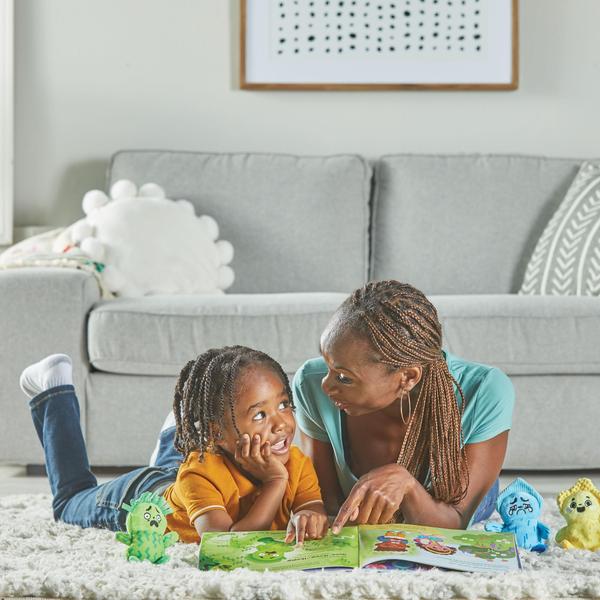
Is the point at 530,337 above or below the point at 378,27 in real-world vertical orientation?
below

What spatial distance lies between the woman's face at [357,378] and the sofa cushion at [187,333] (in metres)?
0.97

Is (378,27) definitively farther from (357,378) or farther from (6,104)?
(357,378)

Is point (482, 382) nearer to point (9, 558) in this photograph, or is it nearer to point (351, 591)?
point (351, 591)

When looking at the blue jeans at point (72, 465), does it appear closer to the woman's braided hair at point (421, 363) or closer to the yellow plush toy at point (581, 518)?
the woman's braided hair at point (421, 363)

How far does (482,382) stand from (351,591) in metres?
0.49

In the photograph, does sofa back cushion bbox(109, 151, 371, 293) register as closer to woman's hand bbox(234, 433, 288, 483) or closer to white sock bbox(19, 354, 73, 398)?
white sock bbox(19, 354, 73, 398)

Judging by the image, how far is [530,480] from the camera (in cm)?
247

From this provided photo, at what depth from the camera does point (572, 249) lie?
288cm

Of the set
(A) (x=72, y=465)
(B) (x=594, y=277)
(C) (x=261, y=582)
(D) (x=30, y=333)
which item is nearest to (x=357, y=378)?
(C) (x=261, y=582)

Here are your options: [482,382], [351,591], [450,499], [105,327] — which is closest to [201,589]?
[351,591]

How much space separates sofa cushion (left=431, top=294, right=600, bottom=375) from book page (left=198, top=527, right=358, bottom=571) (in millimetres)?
1133

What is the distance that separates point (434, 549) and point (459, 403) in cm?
30

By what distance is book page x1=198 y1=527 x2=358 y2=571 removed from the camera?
129 cm

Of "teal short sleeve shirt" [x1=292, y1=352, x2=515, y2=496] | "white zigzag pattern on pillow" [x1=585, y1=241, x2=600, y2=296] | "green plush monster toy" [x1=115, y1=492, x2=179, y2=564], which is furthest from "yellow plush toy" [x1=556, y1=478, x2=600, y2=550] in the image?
"white zigzag pattern on pillow" [x1=585, y1=241, x2=600, y2=296]
